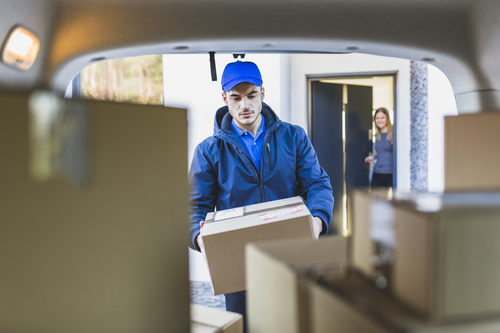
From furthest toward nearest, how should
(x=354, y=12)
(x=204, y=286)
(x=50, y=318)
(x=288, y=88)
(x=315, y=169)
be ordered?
(x=288, y=88) → (x=204, y=286) → (x=315, y=169) → (x=354, y=12) → (x=50, y=318)

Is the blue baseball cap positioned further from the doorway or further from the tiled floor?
the doorway

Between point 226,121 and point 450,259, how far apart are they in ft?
5.13

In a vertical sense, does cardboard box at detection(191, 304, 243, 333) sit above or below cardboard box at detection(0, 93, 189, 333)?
below

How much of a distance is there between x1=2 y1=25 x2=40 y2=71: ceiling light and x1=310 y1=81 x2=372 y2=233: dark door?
151 inches

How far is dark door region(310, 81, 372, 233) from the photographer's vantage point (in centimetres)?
481

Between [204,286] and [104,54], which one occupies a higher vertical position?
[104,54]

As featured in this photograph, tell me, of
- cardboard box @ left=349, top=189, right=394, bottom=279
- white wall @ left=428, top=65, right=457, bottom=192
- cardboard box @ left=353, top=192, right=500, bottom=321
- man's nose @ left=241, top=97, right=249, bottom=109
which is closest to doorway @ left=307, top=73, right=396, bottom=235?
white wall @ left=428, top=65, right=457, bottom=192

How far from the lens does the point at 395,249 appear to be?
1.95 ft

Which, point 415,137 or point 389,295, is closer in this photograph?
point 389,295

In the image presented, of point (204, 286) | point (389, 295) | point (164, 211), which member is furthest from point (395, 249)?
point (204, 286)

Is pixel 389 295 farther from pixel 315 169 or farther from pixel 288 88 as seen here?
pixel 288 88

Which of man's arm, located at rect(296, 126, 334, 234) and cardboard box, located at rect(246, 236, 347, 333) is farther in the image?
man's arm, located at rect(296, 126, 334, 234)

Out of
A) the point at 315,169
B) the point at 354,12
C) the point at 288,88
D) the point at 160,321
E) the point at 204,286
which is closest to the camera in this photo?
the point at 160,321

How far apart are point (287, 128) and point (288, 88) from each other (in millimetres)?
2677
